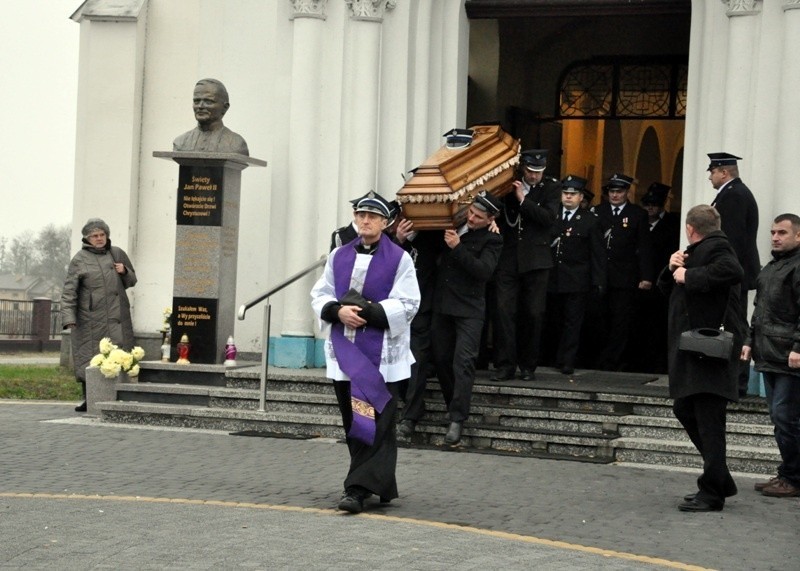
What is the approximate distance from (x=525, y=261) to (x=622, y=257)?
2.02 m

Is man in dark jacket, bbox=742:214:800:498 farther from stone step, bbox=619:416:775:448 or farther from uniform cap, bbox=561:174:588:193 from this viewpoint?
uniform cap, bbox=561:174:588:193

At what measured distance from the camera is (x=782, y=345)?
988 centimetres

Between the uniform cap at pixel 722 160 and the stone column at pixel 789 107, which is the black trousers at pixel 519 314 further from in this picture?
the stone column at pixel 789 107

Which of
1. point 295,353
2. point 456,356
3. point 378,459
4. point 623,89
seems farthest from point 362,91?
point 378,459

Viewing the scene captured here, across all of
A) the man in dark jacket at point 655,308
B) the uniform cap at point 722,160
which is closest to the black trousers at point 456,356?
the uniform cap at point 722,160

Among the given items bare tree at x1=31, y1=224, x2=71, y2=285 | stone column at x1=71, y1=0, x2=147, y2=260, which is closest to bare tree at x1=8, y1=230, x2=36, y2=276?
bare tree at x1=31, y1=224, x2=71, y2=285

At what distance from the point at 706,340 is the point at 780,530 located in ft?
4.10

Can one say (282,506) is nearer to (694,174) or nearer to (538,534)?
(538,534)

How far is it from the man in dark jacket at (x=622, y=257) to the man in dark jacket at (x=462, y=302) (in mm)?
3131

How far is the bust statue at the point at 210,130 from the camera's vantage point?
14523 millimetres

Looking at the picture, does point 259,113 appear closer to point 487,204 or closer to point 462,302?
point 487,204

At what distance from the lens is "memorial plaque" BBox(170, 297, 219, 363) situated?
47.0 feet

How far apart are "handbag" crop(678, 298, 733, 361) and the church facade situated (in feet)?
13.5

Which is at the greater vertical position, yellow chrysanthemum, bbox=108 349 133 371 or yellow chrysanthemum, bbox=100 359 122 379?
yellow chrysanthemum, bbox=108 349 133 371
